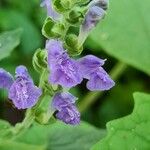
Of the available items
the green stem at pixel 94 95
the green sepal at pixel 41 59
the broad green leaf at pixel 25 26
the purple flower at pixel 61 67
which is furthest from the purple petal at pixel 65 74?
A: the broad green leaf at pixel 25 26

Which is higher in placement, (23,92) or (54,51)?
(54,51)

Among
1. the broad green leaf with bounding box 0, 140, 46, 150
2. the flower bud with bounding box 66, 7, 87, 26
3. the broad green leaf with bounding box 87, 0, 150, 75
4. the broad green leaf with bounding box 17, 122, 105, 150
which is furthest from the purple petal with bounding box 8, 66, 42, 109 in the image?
the broad green leaf with bounding box 87, 0, 150, 75

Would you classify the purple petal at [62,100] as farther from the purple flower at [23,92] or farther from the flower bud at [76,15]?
the flower bud at [76,15]

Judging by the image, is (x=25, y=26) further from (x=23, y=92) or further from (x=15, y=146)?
(x=23, y=92)

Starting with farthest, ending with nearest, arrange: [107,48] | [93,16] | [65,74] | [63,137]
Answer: [107,48]
[63,137]
[93,16]
[65,74]

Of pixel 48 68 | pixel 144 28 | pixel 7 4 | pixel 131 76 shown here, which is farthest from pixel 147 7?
pixel 48 68

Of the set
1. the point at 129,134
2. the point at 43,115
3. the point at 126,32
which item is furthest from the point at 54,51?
the point at 126,32

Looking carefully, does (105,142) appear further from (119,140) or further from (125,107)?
(125,107)

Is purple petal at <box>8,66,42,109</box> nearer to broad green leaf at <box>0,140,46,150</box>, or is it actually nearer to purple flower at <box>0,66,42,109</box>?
purple flower at <box>0,66,42,109</box>
